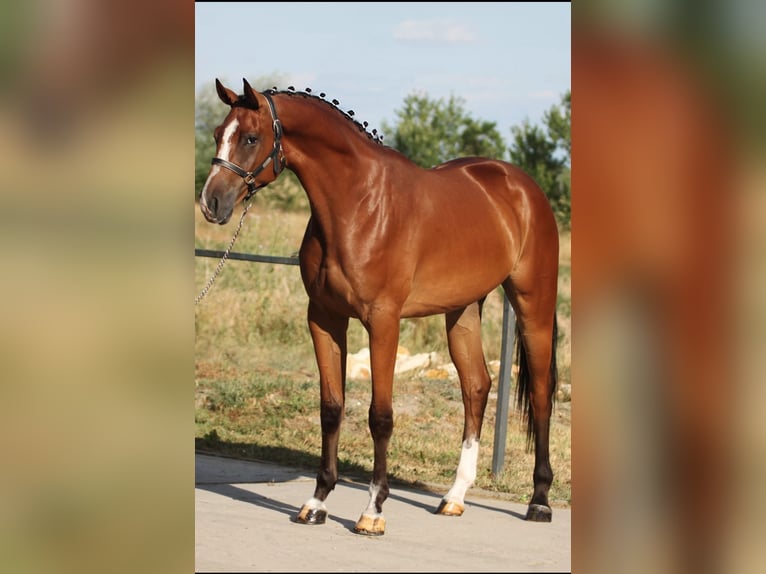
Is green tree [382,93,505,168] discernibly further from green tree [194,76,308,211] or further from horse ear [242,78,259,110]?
horse ear [242,78,259,110]

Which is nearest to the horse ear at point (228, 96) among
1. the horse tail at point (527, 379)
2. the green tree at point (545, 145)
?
the horse tail at point (527, 379)

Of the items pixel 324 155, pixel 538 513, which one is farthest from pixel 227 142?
pixel 538 513

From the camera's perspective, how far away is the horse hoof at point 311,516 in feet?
17.1

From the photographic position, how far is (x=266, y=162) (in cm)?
473

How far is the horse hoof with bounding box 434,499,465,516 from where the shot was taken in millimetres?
5629

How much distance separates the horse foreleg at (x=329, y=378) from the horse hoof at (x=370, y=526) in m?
0.34

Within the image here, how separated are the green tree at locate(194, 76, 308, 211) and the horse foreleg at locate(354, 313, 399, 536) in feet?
43.5

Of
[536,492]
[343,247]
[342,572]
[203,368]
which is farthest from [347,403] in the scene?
[342,572]

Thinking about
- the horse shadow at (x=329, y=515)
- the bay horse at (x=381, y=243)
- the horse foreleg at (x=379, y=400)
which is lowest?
the horse shadow at (x=329, y=515)

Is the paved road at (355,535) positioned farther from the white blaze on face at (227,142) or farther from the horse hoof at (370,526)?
the white blaze on face at (227,142)
